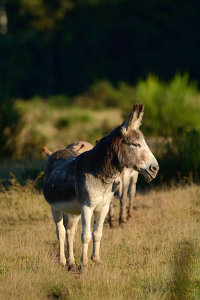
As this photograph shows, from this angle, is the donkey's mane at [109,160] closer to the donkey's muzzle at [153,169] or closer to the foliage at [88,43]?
the donkey's muzzle at [153,169]

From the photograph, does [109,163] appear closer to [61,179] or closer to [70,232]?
[61,179]

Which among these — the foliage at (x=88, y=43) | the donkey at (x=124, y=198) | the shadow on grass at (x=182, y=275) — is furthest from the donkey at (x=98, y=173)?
the foliage at (x=88, y=43)

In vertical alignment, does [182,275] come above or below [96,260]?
above

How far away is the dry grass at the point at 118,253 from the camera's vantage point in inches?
265

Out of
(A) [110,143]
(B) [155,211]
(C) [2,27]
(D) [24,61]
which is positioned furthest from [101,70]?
(A) [110,143]

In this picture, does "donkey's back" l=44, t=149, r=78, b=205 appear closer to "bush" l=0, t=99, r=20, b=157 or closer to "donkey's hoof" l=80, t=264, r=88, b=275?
"donkey's hoof" l=80, t=264, r=88, b=275

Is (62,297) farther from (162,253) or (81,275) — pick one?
(162,253)

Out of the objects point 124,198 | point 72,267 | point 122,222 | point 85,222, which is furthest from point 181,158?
point 85,222

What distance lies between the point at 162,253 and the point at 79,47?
43167 millimetres

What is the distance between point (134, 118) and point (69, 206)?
138 cm

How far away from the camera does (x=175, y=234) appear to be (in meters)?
9.63

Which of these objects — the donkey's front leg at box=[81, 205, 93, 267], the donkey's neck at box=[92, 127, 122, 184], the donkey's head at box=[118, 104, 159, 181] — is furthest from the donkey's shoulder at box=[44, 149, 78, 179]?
the donkey's head at box=[118, 104, 159, 181]

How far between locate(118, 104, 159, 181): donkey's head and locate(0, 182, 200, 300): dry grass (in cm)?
104

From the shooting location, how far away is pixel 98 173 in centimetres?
736
